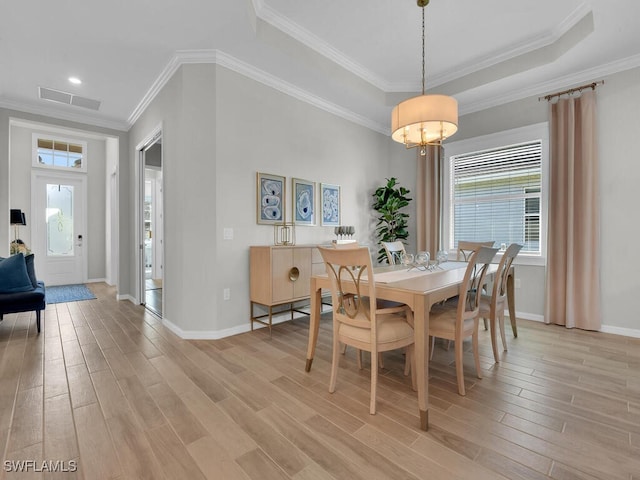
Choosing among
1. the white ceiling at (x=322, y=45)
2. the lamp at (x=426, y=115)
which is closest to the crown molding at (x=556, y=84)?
the white ceiling at (x=322, y=45)

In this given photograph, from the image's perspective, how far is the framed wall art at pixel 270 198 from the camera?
346 centimetres

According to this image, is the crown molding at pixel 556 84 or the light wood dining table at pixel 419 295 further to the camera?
the crown molding at pixel 556 84

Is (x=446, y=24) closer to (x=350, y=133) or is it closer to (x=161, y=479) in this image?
(x=350, y=133)

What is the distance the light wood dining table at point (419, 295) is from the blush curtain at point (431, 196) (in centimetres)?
213

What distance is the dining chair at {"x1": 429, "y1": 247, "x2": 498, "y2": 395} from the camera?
6.60 feet

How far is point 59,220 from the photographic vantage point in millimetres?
6180

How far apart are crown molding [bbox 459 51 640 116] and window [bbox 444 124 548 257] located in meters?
0.45

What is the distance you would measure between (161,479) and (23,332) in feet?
10.5

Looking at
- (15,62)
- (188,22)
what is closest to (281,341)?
(188,22)

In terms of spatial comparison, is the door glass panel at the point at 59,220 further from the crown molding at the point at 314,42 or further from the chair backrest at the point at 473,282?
the chair backrest at the point at 473,282

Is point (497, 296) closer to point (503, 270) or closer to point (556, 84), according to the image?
point (503, 270)

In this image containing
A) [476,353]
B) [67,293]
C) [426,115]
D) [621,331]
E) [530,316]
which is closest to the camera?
[476,353]

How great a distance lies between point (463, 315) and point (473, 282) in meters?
0.31

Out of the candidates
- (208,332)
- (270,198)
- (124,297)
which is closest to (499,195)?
(270,198)
